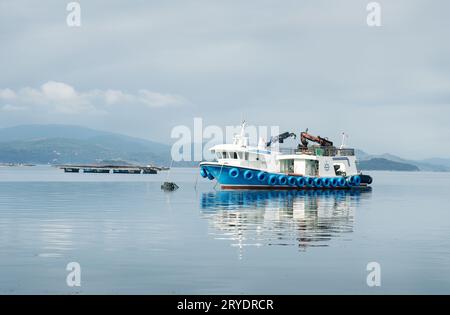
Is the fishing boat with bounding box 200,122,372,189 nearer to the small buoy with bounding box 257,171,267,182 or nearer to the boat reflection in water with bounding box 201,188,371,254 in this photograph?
the small buoy with bounding box 257,171,267,182

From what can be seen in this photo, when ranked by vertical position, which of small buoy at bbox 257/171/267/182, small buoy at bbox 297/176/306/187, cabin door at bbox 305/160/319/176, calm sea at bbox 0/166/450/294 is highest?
cabin door at bbox 305/160/319/176

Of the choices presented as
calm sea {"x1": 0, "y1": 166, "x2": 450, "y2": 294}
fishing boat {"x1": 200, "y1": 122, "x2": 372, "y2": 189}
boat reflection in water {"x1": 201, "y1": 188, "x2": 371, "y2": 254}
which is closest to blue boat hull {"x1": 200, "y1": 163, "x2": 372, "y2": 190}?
fishing boat {"x1": 200, "y1": 122, "x2": 372, "y2": 189}

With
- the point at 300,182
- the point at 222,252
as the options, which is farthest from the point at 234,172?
the point at 222,252

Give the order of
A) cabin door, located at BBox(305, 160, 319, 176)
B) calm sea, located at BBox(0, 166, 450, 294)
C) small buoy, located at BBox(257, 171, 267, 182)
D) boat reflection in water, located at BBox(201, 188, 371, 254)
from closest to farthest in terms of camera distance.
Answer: calm sea, located at BBox(0, 166, 450, 294) < boat reflection in water, located at BBox(201, 188, 371, 254) < small buoy, located at BBox(257, 171, 267, 182) < cabin door, located at BBox(305, 160, 319, 176)

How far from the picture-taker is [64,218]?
51.9 metres

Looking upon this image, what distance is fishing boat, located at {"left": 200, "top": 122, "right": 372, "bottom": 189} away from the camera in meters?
98.2

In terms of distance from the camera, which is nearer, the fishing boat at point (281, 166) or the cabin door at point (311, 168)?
the fishing boat at point (281, 166)

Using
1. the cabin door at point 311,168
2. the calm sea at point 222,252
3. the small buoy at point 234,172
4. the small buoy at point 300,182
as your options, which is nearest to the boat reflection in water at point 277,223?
the calm sea at point 222,252

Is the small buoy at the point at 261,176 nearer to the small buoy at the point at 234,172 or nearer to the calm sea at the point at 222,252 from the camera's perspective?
the small buoy at the point at 234,172

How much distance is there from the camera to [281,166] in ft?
353

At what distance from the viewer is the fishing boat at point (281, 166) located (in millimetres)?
98250

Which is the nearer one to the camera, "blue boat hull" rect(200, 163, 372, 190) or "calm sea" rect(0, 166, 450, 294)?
"calm sea" rect(0, 166, 450, 294)
